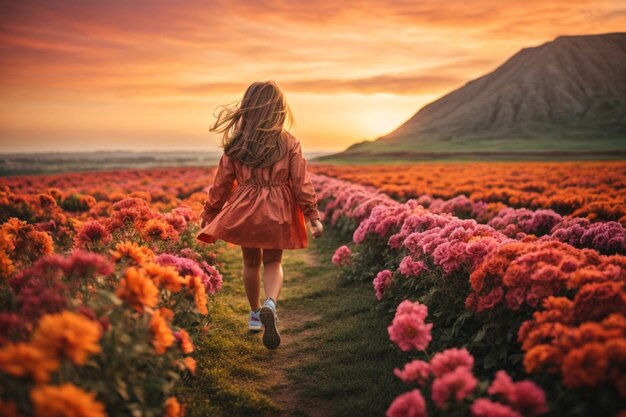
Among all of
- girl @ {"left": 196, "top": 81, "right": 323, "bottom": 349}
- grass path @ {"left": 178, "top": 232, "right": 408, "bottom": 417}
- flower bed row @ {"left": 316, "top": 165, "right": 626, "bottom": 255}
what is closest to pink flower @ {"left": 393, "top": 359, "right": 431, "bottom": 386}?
grass path @ {"left": 178, "top": 232, "right": 408, "bottom": 417}

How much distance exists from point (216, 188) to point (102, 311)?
2.50 m

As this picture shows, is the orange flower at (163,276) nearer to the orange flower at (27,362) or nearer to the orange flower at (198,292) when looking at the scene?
the orange flower at (198,292)

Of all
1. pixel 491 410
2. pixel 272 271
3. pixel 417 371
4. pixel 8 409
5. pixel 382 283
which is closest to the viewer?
pixel 8 409

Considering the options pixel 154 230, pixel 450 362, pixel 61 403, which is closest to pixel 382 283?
pixel 154 230

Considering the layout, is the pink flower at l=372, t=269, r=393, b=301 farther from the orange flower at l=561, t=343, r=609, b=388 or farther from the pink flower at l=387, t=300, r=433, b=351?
the orange flower at l=561, t=343, r=609, b=388

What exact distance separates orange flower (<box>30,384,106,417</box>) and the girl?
2746 mm

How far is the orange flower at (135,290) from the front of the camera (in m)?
2.33

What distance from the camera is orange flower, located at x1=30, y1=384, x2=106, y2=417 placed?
1.68m

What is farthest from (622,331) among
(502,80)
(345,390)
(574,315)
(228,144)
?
(502,80)

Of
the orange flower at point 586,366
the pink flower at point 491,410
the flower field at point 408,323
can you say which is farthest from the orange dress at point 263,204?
the orange flower at point 586,366

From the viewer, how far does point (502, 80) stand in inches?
7825

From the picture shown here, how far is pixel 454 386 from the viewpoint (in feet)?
7.27

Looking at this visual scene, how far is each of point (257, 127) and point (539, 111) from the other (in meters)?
181

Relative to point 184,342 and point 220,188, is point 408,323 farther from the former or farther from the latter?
point 220,188
